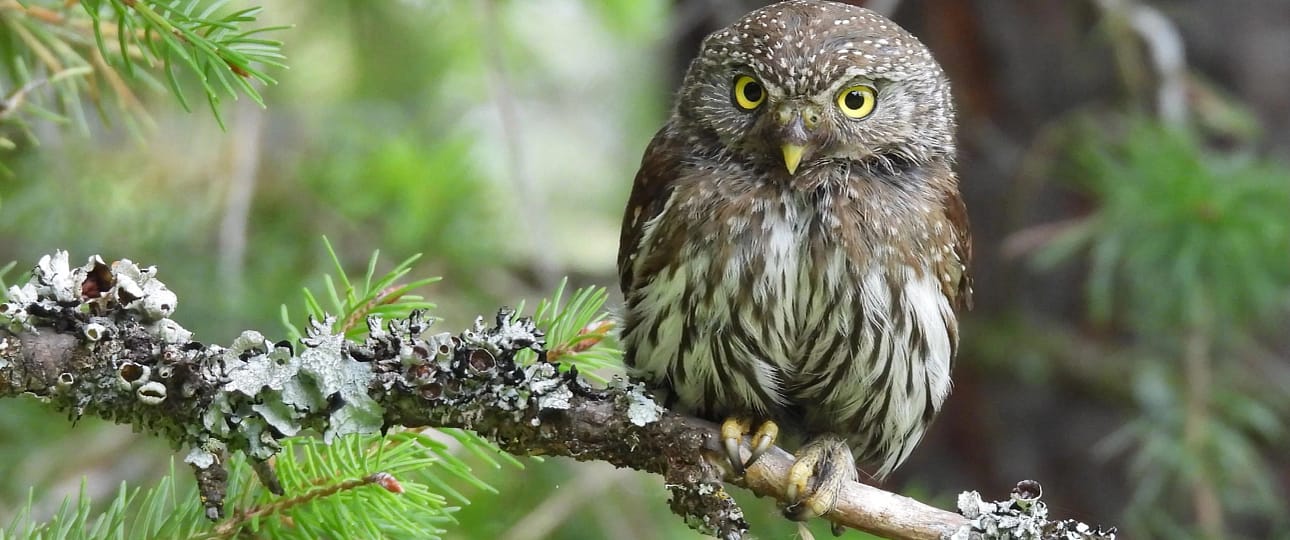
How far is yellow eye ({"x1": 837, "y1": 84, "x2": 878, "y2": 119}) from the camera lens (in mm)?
2561

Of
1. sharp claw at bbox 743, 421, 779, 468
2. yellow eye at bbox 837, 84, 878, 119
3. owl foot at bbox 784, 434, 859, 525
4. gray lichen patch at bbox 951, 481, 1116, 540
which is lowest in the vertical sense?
owl foot at bbox 784, 434, 859, 525

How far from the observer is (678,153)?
269 centimetres

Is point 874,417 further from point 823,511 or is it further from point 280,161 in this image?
point 280,161

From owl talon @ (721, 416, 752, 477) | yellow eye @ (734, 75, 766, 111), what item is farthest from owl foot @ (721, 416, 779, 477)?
yellow eye @ (734, 75, 766, 111)

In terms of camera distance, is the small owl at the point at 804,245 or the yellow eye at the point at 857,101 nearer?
the small owl at the point at 804,245

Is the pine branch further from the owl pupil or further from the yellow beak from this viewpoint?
the owl pupil

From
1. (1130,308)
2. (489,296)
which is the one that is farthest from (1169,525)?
(489,296)

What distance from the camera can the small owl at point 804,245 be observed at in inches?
95.7

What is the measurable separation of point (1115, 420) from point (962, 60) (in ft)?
4.45

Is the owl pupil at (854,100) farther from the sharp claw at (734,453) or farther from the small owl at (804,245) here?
the sharp claw at (734,453)

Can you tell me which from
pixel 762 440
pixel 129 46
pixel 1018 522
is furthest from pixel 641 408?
pixel 129 46

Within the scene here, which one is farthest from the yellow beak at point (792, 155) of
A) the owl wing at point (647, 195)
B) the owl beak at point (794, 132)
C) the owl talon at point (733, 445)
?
the owl talon at point (733, 445)

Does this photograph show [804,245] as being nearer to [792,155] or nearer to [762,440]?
[792,155]

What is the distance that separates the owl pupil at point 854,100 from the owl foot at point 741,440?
27.3 inches
